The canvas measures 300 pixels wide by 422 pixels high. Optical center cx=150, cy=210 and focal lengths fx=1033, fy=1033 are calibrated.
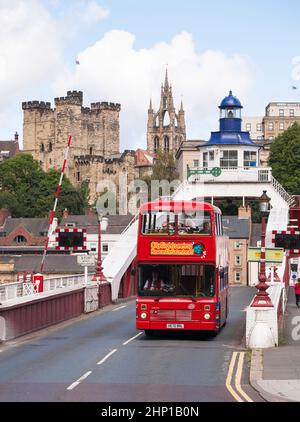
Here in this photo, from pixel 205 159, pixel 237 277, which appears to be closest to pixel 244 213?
pixel 237 277

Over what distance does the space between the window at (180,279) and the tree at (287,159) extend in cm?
9229

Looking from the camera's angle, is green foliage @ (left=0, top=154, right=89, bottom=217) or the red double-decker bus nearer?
the red double-decker bus

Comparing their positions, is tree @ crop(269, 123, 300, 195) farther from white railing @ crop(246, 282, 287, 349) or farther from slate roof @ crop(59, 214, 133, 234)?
white railing @ crop(246, 282, 287, 349)

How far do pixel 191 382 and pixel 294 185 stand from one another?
337 feet

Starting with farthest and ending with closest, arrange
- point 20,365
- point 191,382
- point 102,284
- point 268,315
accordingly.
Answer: point 102,284 < point 268,315 < point 20,365 < point 191,382

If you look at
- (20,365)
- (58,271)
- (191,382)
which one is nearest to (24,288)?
(20,365)

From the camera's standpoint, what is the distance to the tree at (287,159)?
12569 cm

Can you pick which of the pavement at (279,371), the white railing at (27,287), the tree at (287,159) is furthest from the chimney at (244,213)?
the pavement at (279,371)

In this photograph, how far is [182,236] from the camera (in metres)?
31.9

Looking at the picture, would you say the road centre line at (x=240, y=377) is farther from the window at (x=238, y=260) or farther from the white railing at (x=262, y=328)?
the window at (x=238, y=260)

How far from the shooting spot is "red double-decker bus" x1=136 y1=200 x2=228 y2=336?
105 feet

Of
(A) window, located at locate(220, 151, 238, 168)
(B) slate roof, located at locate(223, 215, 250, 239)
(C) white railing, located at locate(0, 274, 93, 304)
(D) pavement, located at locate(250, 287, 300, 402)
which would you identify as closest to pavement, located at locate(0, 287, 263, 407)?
(D) pavement, located at locate(250, 287, 300, 402)
